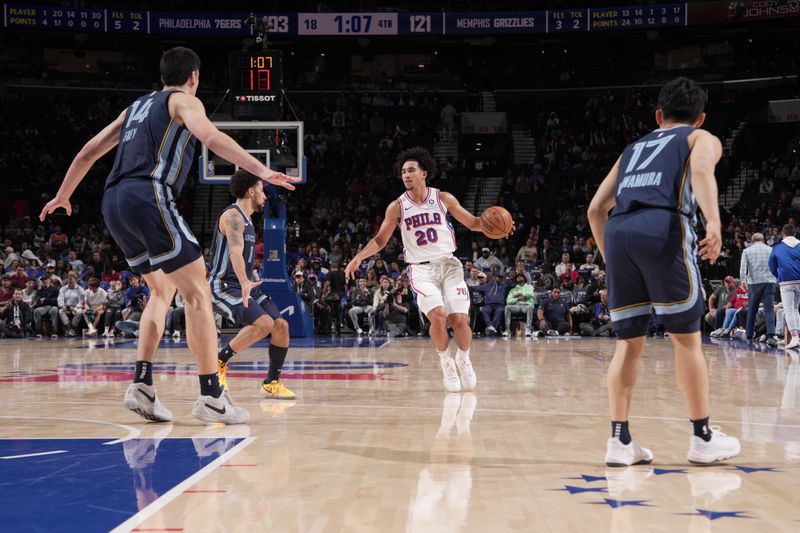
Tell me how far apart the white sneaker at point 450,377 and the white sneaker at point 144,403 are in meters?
2.66

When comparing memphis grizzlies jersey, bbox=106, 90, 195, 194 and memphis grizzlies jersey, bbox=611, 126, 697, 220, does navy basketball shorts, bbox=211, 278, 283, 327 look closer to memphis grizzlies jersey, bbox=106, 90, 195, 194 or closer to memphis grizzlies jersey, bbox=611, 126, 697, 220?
memphis grizzlies jersey, bbox=106, 90, 195, 194

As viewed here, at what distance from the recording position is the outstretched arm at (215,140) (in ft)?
15.1

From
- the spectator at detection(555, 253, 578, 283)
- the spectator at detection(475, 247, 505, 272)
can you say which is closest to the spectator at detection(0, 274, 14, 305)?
the spectator at detection(475, 247, 505, 272)

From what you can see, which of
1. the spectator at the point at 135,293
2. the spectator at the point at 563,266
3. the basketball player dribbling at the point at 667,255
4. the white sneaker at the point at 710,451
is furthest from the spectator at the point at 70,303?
the white sneaker at the point at 710,451

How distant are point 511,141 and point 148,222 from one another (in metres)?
26.5

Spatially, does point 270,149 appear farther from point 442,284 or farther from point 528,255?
point 442,284

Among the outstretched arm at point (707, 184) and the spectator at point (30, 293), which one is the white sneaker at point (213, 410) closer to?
the outstretched arm at point (707, 184)

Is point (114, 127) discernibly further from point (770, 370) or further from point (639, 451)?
point (770, 370)

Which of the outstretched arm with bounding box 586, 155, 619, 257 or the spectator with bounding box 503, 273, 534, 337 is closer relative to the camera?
the outstretched arm with bounding box 586, 155, 619, 257

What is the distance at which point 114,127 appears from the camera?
17.9 ft

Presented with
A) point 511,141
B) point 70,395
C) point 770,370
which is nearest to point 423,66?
point 511,141

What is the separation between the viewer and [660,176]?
13.3ft

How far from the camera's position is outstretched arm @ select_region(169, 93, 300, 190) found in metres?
4.61

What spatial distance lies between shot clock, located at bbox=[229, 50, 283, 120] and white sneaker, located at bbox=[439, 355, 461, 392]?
786 centimetres
